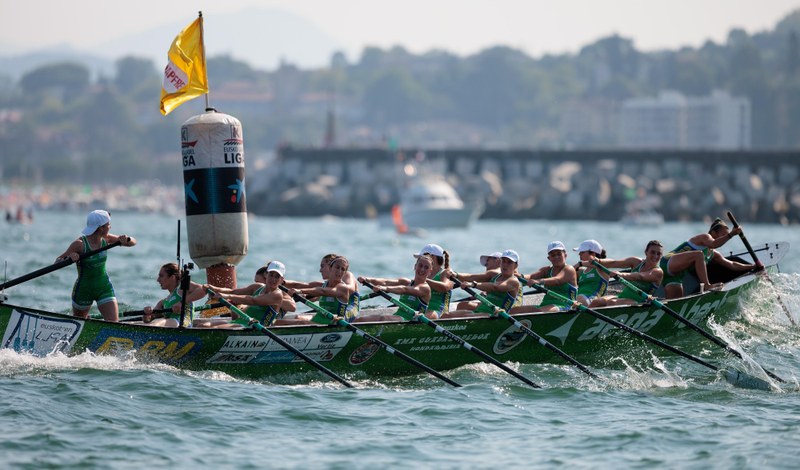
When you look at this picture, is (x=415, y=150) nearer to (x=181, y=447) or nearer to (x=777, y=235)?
(x=777, y=235)

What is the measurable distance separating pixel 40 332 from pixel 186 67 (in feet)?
17.5

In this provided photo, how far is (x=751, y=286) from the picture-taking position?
849 inches

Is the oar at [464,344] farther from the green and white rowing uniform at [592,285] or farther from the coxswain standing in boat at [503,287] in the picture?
the green and white rowing uniform at [592,285]

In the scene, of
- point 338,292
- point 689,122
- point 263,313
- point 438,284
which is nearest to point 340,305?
point 338,292

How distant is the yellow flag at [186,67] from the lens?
19.7 m

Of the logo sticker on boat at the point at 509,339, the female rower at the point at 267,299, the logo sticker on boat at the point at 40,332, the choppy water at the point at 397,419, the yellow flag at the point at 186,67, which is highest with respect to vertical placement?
the yellow flag at the point at 186,67

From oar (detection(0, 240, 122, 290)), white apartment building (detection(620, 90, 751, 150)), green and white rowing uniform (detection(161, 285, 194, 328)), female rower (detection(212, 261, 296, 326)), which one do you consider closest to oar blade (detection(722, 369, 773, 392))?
female rower (detection(212, 261, 296, 326))

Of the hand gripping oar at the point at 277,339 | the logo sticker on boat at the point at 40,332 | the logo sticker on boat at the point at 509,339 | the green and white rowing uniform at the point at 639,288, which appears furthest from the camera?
the green and white rowing uniform at the point at 639,288

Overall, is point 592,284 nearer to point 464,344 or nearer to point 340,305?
point 464,344

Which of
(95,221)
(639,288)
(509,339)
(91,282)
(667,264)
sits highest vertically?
(95,221)

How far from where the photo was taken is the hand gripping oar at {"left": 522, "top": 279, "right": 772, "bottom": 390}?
1738cm

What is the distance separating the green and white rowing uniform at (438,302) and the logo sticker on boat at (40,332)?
15.8 feet

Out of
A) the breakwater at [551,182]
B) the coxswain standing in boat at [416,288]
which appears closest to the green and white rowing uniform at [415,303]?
the coxswain standing in boat at [416,288]

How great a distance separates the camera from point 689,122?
628ft
